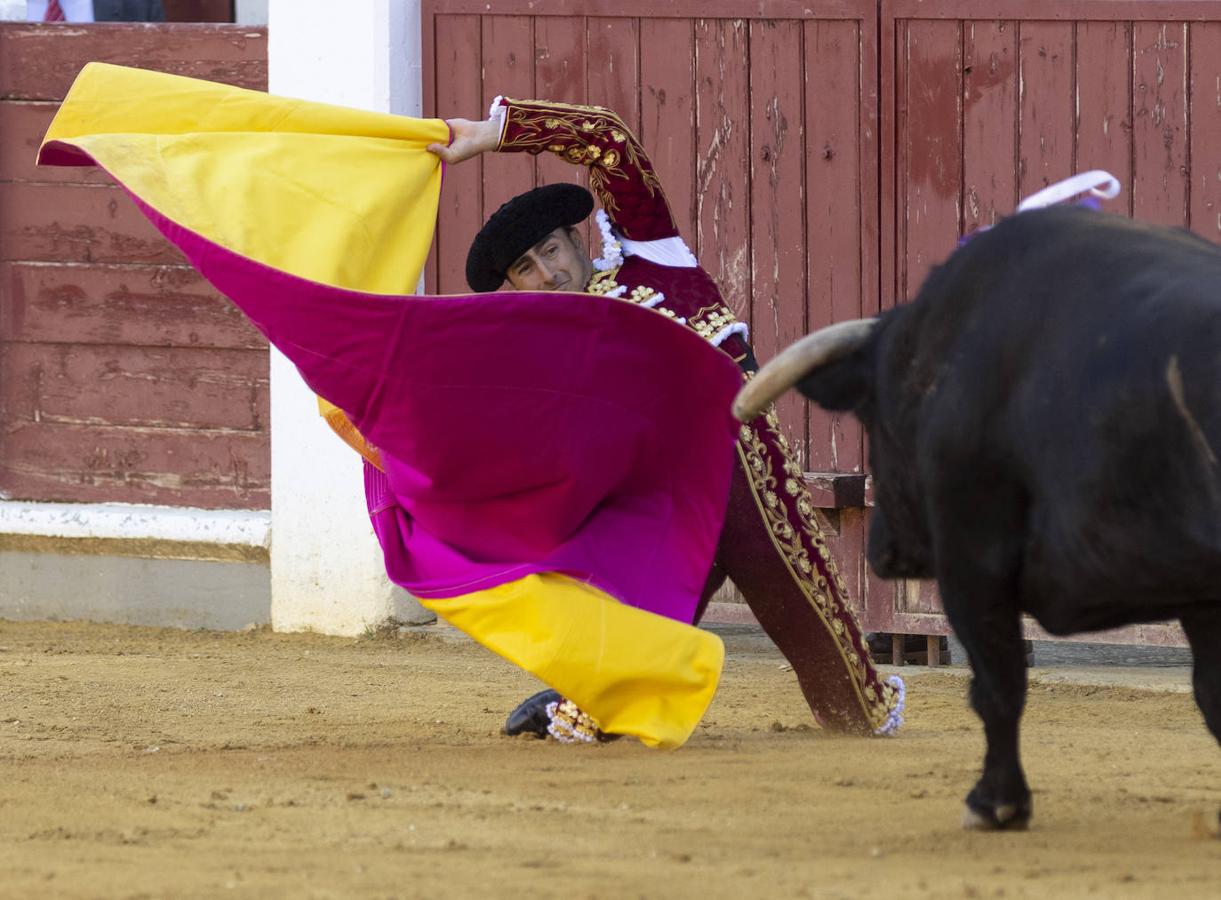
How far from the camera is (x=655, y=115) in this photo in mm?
6801

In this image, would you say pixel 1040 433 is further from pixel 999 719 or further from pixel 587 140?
pixel 587 140

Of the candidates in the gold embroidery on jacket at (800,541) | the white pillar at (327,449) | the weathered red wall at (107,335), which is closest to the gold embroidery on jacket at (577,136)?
the gold embroidery on jacket at (800,541)

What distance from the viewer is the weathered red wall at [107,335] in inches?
294

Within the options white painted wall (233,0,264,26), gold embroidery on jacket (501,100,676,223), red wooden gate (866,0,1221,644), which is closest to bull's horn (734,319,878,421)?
gold embroidery on jacket (501,100,676,223)

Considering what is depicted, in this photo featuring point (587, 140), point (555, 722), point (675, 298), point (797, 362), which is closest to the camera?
point (797, 362)

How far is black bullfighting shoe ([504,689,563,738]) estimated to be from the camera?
5.07 metres

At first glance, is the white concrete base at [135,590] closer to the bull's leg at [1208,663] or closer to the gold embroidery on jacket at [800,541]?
the gold embroidery on jacket at [800,541]

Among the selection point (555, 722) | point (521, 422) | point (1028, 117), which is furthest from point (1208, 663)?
point (1028, 117)

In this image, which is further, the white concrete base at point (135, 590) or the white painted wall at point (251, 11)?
the white painted wall at point (251, 11)

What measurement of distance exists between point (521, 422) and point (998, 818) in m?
1.45

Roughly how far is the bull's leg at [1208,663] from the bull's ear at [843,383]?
674mm

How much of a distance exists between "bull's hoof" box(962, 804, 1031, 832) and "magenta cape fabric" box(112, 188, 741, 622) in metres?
1.24

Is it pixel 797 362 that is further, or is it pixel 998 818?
pixel 797 362

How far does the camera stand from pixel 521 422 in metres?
4.63
